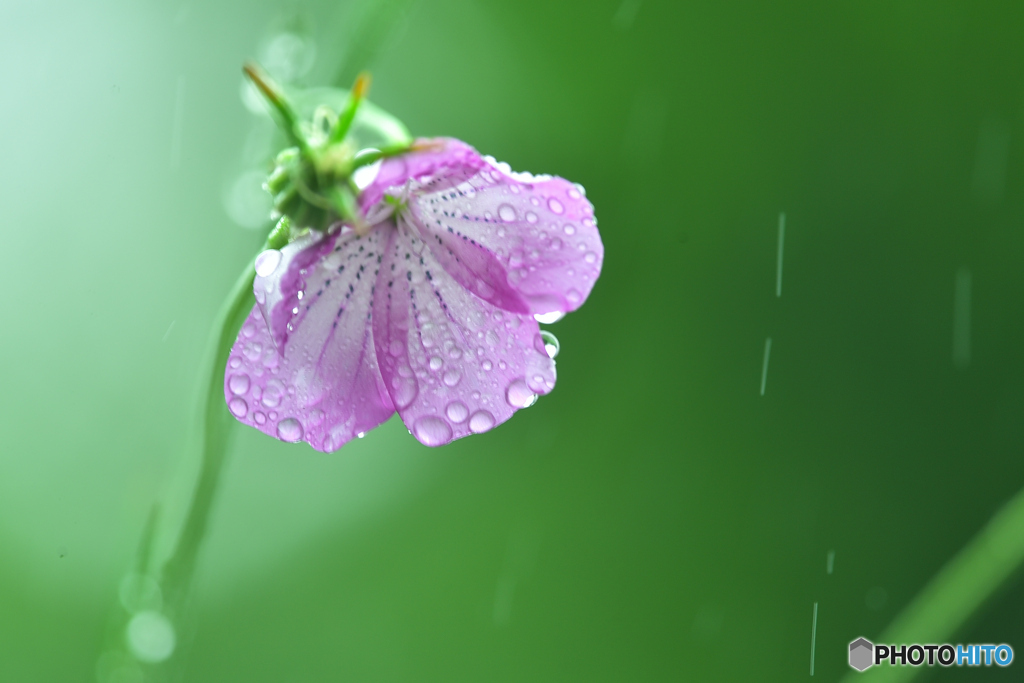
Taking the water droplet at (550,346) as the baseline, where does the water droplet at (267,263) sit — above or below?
above

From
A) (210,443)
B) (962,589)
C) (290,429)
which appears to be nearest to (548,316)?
(290,429)

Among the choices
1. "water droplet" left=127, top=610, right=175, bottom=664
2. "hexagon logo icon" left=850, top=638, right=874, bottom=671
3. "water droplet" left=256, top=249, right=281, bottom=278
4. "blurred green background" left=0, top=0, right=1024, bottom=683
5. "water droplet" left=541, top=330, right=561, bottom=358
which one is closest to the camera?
"water droplet" left=256, top=249, right=281, bottom=278

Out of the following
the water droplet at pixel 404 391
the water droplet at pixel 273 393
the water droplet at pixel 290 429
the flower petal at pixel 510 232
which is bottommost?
the water droplet at pixel 290 429

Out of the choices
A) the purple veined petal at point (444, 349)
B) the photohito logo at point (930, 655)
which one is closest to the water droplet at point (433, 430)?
the purple veined petal at point (444, 349)

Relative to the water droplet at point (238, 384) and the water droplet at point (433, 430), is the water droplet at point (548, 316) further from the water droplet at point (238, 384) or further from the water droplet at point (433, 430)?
the water droplet at point (238, 384)

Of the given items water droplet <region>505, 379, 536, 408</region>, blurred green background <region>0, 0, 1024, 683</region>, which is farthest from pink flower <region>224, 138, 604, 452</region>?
blurred green background <region>0, 0, 1024, 683</region>

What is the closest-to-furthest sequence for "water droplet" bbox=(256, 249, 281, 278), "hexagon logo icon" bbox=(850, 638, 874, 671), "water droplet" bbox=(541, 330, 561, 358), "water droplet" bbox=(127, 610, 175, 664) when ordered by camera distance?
"water droplet" bbox=(256, 249, 281, 278), "water droplet" bbox=(541, 330, 561, 358), "water droplet" bbox=(127, 610, 175, 664), "hexagon logo icon" bbox=(850, 638, 874, 671)

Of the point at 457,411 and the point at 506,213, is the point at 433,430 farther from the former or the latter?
the point at 506,213

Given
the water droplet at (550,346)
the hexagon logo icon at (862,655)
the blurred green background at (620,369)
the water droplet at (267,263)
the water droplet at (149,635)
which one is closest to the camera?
the water droplet at (267,263)

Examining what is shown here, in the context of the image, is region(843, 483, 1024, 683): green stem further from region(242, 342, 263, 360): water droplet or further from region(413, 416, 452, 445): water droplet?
region(242, 342, 263, 360): water droplet
